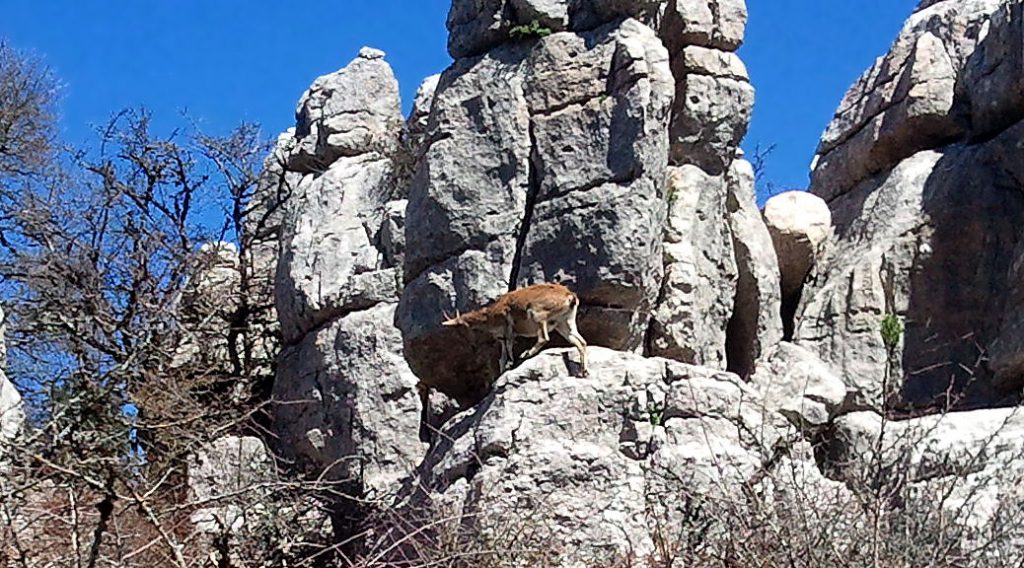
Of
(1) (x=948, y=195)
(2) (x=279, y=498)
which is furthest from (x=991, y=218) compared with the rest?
(2) (x=279, y=498)

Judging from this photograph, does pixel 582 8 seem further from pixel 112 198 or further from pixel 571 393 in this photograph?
pixel 112 198

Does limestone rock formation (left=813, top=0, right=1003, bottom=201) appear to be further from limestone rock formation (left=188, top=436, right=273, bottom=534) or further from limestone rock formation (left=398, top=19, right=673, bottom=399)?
limestone rock formation (left=188, top=436, right=273, bottom=534)

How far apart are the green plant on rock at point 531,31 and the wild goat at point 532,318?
92.0 inches

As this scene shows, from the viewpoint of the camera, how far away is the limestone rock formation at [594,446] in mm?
10477

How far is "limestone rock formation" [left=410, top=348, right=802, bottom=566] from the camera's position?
10477mm

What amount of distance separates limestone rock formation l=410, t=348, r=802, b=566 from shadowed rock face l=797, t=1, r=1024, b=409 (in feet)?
11.0

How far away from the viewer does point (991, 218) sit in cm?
1488

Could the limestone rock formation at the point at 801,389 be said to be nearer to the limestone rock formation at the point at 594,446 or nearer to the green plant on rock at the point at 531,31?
the limestone rock formation at the point at 594,446

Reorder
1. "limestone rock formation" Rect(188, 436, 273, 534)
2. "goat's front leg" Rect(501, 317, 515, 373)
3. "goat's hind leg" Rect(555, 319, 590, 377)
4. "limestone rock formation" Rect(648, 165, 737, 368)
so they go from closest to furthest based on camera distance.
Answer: "goat's hind leg" Rect(555, 319, 590, 377)
"goat's front leg" Rect(501, 317, 515, 373)
"limestone rock formation" Rect(648, 165, 737, 368)
"limestone rock formation" Rect(188, 436, 273, 534)

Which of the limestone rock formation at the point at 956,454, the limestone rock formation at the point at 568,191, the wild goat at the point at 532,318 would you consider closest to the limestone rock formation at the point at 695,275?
the limestone rock formation at the point at 568,191

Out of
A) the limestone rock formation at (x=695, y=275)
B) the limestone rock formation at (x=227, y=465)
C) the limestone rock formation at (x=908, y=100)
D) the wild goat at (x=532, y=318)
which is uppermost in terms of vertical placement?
the limestone rock formation at (x=908, y=100)

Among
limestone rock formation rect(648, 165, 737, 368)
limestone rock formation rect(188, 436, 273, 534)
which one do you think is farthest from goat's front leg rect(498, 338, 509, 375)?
limestone rock formation rect(188, 436, 273, 534)

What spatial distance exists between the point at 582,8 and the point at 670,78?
0.90m

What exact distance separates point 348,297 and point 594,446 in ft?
17.0
